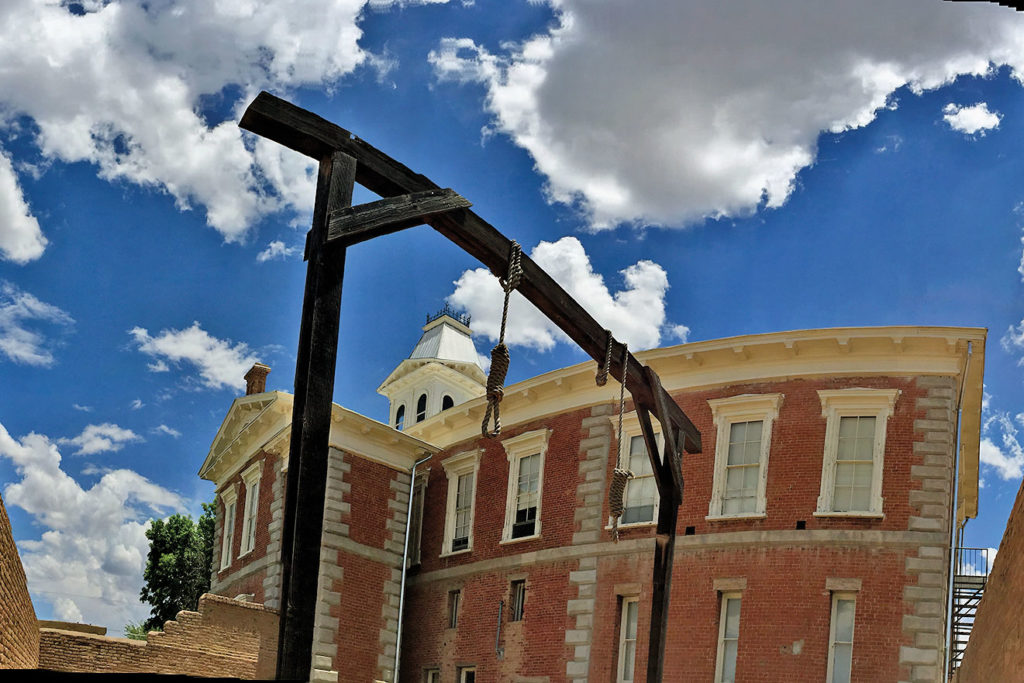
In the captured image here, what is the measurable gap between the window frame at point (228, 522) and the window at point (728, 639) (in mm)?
15761

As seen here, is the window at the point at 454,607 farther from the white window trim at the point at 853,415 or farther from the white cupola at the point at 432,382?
the white cupola at the point at 432,382

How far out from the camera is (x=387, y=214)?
32.1 feet

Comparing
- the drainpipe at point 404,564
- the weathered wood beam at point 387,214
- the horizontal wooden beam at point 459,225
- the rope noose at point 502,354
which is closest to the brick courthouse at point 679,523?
the drainpipe at point 404,564

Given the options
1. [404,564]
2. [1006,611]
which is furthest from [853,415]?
[404,564]

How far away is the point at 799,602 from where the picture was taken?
74.1ft

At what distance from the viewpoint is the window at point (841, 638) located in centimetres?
2191

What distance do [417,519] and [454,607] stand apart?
10.5 feet

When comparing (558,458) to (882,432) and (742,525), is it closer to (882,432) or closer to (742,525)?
(742,525)

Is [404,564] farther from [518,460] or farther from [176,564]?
[176,564]

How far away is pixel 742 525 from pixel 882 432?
11.5ft

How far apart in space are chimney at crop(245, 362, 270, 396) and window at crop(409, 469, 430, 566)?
6.58 meters

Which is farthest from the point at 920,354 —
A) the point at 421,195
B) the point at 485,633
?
the point at 421,195

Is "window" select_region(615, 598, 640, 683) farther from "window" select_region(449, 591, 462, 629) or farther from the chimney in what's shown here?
the chimney

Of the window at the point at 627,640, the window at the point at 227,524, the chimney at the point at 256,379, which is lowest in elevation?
the window at the point at 627,640
